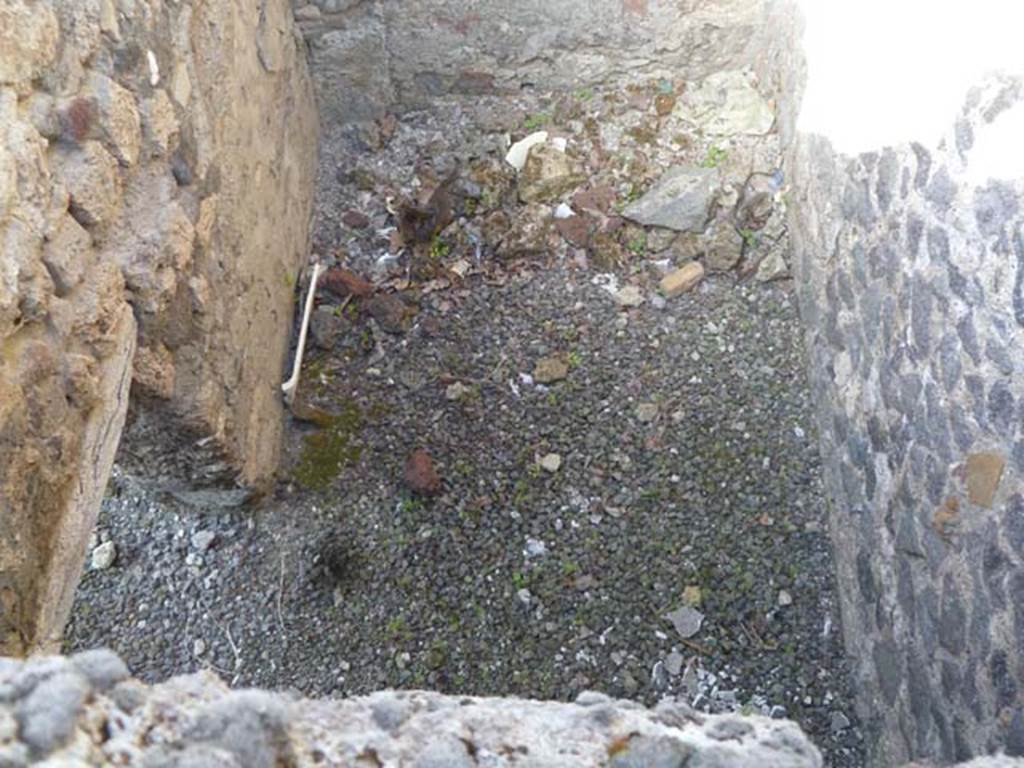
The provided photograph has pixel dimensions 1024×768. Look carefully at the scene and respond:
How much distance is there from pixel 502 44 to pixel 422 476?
5.78 ft

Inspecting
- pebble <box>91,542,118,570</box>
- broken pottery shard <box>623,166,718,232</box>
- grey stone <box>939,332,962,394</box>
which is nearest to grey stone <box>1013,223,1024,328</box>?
grey stone <box>939,332,962,394</box>

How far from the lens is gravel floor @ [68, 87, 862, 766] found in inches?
103

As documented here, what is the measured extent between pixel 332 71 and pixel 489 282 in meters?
1.05

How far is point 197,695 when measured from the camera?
105cm

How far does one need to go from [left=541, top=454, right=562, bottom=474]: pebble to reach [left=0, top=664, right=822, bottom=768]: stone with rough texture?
5.57 feet

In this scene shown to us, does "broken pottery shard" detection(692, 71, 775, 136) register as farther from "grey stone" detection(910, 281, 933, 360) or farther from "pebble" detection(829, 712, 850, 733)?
"pebble" detection(829, 712, 850, 733)

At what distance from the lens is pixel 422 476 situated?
2.87 meters

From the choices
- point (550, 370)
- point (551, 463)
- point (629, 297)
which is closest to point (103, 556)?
point (551, 463)

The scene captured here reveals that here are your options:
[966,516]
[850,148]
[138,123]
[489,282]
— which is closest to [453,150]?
[489,282]

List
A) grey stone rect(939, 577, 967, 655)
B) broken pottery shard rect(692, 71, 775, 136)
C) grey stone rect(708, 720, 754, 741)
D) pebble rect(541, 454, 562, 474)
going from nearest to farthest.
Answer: grey stone rect(708, 720, 754, 741) < grey stone rect(939, 577, 967, 655) < pebble rect(541, 454, 562, 474) < broken pottery shard rect(692, 71, 775, 136)

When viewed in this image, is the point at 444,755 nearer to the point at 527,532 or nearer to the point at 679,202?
the point at 527,532

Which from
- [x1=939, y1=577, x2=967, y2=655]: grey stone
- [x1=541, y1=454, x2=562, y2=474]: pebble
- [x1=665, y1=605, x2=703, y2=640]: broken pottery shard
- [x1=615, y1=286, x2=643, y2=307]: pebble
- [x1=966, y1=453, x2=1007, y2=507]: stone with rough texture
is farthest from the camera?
[x1=615, y1=286, x2=643, y2=307]: pebble

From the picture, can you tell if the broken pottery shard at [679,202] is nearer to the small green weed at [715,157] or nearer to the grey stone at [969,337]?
the small green weed at [715,157]

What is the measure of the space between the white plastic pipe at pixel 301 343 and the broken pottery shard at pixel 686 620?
1.31 metres
